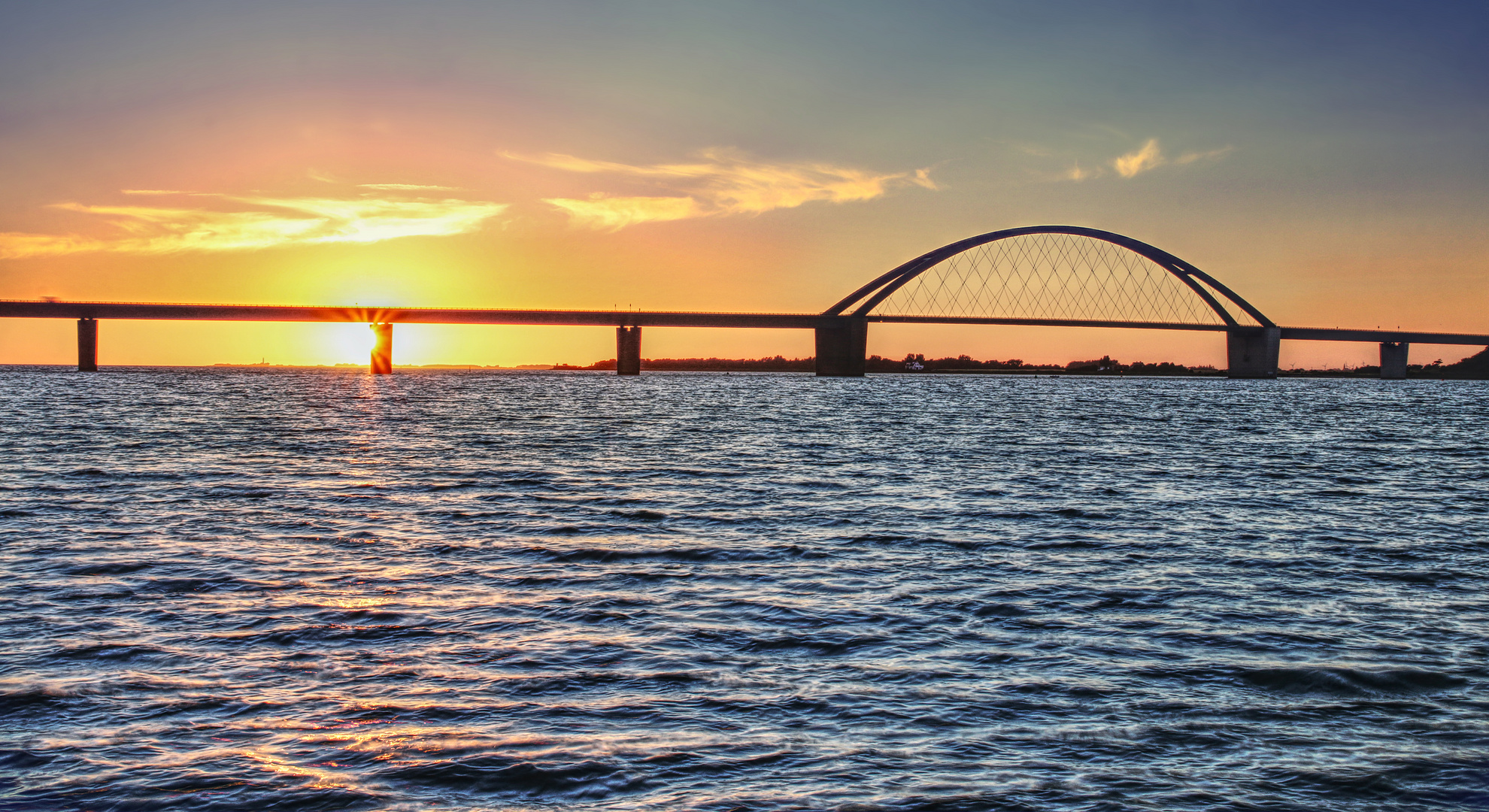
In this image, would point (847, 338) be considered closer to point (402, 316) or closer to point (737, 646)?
point (402, 316)

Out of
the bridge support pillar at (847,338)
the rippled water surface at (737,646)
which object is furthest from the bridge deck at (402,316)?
the rippled water surface at (737,646)

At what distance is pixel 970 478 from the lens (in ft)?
102

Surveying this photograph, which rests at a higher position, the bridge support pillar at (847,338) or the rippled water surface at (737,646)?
the bridge support pillar at (847,338)

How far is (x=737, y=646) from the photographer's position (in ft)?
36.6

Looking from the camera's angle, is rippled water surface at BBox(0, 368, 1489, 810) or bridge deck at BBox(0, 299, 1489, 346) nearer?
rippled water surface at BBox(0, 368, 1489, 810)

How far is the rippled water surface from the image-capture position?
24.6 ft

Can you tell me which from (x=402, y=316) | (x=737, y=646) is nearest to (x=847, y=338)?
(x=402, y=316)

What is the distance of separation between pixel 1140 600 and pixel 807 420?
53.5 metres

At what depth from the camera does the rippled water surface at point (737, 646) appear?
7.50m

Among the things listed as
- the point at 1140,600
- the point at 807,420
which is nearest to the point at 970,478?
the point at 1140,600

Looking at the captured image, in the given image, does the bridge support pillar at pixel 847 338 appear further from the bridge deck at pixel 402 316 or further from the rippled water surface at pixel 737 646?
the rippled water surface at pixel 737 646

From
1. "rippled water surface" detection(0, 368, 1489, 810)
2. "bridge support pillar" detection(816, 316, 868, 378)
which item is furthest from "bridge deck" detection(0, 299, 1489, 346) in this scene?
"rippled water surface" detection(0, 368, 1489, 810)

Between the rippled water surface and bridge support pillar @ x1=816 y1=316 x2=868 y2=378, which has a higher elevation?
bridge support pillar @ x1=816 y1=316 x2=868 y2=378

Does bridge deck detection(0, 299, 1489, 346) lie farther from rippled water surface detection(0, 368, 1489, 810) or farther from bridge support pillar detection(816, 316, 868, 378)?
rippled water surface detection(0, 368, 1489, 810)
